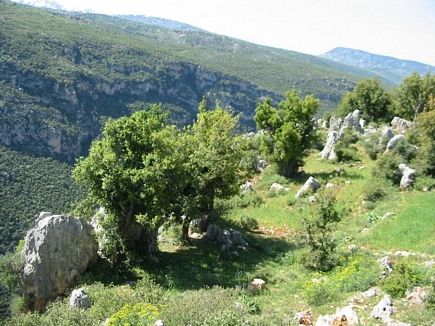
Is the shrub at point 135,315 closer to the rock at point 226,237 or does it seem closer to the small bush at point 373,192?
the rock at point 226,237

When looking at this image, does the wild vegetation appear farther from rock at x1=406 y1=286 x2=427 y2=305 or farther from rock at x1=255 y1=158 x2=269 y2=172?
rock at x1=255 y1=158 x2=269 y2=172

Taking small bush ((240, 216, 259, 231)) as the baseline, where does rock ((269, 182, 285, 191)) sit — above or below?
above

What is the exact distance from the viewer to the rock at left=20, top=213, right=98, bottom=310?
16.2 m

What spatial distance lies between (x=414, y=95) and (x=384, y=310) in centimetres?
4314

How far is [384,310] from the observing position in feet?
35.7

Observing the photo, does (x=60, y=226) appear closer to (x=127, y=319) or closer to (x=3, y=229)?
(x=127, y=319)

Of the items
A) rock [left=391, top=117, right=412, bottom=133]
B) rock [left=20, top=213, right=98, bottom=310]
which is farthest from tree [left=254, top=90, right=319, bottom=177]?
rock [left=20, top=213, right=98, bottom=310]

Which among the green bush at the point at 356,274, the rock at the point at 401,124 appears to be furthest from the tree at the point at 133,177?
the rock at the point at 401,124

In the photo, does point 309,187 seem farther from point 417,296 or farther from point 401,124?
point 401,124

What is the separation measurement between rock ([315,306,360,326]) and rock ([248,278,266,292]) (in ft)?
14.1

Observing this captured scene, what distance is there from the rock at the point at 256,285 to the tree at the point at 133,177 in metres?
4.71

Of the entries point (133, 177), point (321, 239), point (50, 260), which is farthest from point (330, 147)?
point (50, 260)

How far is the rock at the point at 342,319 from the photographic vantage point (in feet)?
34.3

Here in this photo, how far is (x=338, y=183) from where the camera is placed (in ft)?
99.9
